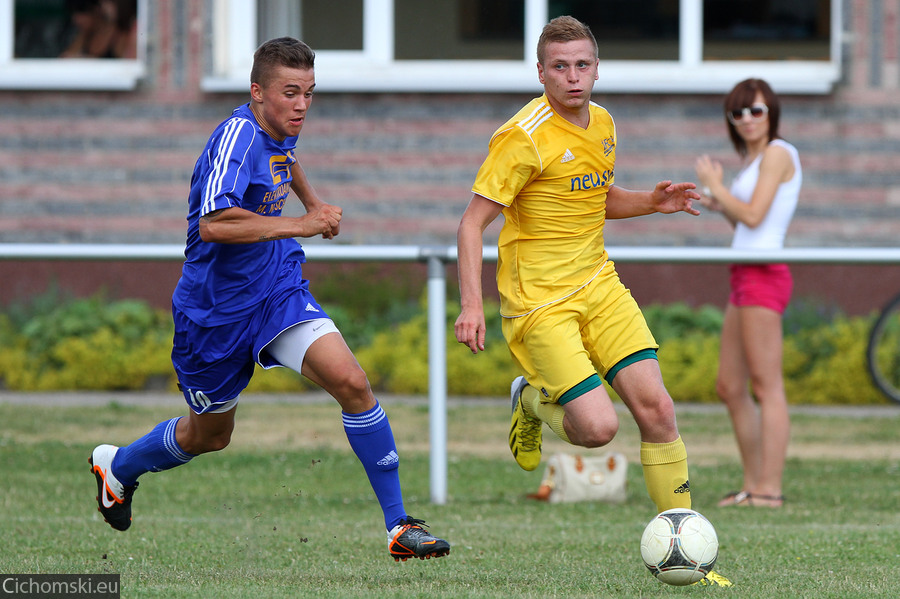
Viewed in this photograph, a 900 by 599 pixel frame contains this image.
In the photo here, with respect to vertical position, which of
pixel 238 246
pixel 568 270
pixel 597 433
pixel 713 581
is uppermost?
pixel 238 246

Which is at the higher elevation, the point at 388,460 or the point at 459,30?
the point at 459,30

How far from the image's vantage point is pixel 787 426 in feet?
23.7

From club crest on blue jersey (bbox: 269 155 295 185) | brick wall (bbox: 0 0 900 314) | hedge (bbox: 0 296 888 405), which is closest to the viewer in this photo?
club crest on blue jersey (bbox: 269 155 295 185)

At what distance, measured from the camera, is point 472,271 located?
16.8 ft

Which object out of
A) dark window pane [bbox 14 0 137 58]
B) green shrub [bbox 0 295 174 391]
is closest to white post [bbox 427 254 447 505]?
green shrub [bbox 0 295 174 391]

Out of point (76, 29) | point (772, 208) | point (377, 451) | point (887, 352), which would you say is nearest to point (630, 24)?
point (887, 352)

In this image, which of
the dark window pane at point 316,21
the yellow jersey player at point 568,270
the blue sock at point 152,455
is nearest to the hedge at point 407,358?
the dark window pane at point 316,21

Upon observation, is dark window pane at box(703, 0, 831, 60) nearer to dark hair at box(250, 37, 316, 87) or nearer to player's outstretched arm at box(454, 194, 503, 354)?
player's outstretched arm at box(454, 194, 503, 354)

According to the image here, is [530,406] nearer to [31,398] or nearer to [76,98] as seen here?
[31,398]

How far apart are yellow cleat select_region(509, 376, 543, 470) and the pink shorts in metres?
1.80

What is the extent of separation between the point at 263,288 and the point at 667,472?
1.81m

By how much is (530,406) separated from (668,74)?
7144 mm

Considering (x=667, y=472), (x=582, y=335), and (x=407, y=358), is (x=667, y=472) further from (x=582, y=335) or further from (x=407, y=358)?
(x=407, y=358)

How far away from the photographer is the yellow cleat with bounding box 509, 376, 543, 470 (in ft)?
19.4
